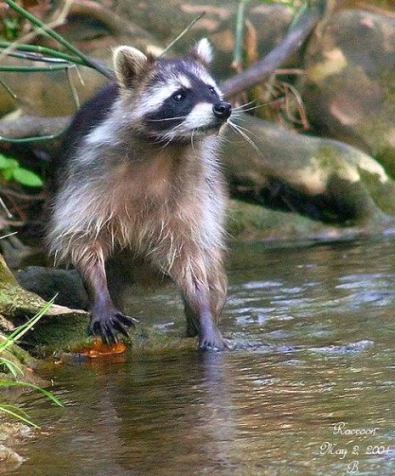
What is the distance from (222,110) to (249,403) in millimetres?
1695

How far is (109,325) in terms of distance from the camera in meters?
4.47

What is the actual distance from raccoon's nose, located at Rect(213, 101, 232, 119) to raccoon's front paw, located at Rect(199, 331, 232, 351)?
93 centimetres

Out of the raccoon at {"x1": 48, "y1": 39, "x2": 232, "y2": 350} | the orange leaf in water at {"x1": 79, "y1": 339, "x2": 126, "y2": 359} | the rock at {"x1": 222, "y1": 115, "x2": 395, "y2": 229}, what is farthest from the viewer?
the rock at {"x1": 222, "y1": 115, "x2": 395, "y2": 229}

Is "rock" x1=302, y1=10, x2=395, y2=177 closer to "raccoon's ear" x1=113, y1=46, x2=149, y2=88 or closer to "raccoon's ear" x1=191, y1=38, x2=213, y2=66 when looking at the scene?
"raccoon's ear" x1=191, y1=38, x2=213, y2=66

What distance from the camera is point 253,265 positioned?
680 centimetres

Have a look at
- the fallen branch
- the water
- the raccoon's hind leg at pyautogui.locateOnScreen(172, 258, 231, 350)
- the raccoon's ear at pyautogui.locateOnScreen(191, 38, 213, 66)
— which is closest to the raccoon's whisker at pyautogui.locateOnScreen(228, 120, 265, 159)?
the raccoon's ear at pyautogui.locateOnScreen(191, 38, 213, 66)

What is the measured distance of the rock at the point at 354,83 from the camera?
895 centimetres

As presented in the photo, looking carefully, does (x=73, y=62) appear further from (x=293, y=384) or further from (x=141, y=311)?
(x=293, y=384)

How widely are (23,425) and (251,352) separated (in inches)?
52.2

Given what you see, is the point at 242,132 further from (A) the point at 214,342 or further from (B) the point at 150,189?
(A) the point at 214,342

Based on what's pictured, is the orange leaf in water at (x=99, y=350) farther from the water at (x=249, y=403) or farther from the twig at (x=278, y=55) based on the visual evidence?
the twig at (x=278, y=55)

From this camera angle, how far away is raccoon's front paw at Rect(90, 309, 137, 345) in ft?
14.6

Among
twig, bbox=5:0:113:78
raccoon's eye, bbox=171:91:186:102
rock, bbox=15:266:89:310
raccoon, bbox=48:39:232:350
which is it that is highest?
twig, bbox=5:0:113:78

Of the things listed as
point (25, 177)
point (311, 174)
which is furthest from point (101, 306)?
point (311, 174)
